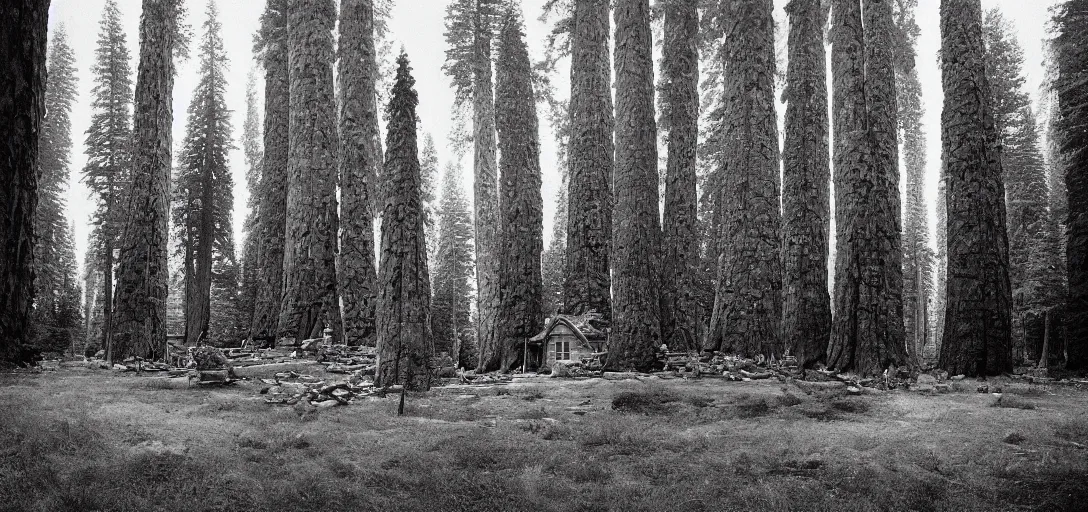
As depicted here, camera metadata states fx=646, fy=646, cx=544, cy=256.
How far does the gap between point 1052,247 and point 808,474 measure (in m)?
26.0

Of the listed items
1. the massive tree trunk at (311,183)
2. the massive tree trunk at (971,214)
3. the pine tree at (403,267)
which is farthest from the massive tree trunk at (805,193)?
the massive tree trunk at (311,183)

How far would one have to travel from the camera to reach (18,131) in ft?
15.7

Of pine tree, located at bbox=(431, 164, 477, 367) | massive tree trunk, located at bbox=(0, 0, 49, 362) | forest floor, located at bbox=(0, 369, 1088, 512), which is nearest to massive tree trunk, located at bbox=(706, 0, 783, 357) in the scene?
forest floor, located at bbox=(0, 369, 1088, 512)

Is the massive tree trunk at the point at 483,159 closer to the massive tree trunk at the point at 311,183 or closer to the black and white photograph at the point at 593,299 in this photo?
the black and white photograph at the point at 593,299

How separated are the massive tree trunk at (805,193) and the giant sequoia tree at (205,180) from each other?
27362 millimetres

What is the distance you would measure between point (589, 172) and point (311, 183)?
27.1ft

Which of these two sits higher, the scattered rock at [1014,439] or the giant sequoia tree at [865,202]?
the giant sequoia tree at [865,202]

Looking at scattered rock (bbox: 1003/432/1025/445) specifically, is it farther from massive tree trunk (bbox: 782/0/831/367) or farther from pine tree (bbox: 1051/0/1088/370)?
pine tree (bbox: 1051/0/1088/370)

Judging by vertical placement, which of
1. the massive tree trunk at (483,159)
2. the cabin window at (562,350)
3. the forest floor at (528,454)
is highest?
the massive tree trunk at (483,159)

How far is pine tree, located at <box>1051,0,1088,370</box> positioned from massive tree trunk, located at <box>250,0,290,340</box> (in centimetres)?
2385

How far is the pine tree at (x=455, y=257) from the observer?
3438 centimetres

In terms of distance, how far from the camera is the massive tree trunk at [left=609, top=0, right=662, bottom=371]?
1573cm

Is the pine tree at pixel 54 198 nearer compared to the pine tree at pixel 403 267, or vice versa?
the pine tree at pixel 403 267

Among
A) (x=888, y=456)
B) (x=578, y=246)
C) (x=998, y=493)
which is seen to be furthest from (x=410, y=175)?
(x=998, y=493)
